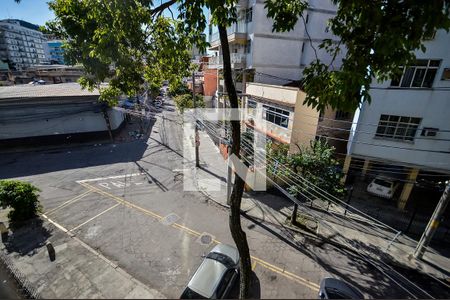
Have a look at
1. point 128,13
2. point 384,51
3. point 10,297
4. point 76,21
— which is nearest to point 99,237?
point 10,297

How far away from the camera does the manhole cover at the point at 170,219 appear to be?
A: 11508 millimetres

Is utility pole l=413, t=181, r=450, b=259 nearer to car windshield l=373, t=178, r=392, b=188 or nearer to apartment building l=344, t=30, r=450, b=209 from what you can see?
apartment building l=344, t=30, r=450, b=209

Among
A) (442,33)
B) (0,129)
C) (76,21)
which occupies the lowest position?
(0,129)

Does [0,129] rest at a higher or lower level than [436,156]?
lower

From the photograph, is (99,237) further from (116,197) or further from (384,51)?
(384,51)

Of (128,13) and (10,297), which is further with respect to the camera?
(10,297)

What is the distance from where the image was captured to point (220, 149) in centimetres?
2053

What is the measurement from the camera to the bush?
33.9ft

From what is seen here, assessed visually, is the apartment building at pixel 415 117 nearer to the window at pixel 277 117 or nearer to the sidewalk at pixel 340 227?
the sidewalk at pixel 340 227

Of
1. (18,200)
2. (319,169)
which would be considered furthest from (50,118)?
(319,169)

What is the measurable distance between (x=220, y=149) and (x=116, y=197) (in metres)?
9.95

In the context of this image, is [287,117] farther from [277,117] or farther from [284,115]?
[277,117]

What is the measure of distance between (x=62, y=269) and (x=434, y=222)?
1499 centimetres

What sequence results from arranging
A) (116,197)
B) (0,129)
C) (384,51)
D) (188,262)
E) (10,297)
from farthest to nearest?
(0,129)
(116,197)
(188,262)
(10,297)
(384,51)
